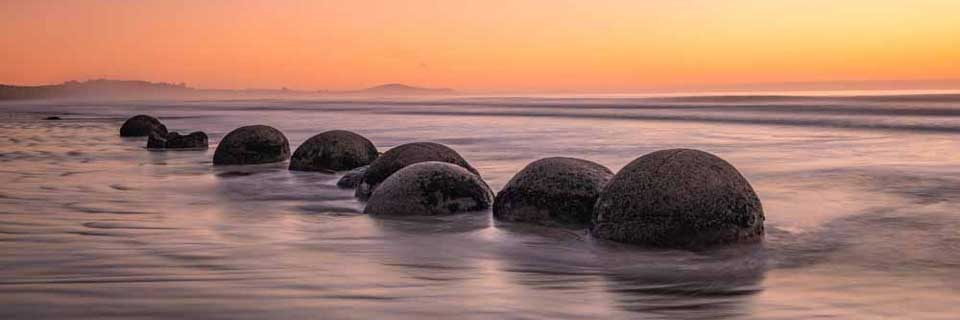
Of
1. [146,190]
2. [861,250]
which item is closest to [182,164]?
[146,190]

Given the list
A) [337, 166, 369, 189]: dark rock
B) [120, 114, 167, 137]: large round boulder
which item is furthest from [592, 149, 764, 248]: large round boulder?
[120, 114, 167, 137]: large round boulder

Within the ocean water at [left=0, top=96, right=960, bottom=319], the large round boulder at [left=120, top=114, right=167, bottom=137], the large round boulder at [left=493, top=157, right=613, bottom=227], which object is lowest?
the large round boulder at [left=120, top=114, right=167, bottom=137]

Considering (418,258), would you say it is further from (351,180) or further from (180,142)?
(180,142)

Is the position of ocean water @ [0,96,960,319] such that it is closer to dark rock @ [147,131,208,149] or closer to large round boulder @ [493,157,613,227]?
large round boulder @ [493,157,613,227]

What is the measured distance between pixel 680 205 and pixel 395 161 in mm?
4362

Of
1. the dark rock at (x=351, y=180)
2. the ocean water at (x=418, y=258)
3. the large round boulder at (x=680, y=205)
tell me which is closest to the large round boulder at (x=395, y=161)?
the ocean water at (x=418, y=258)

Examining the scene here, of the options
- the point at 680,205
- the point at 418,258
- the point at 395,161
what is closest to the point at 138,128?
the point at 395,161

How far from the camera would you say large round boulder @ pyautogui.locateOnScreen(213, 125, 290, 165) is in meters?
15.4

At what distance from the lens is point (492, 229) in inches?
324

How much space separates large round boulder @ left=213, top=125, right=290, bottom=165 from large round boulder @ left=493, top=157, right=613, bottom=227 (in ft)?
25.1

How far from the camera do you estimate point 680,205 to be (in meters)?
7.21

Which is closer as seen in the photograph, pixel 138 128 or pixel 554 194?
pixel 554 194

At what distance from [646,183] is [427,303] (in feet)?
8.76

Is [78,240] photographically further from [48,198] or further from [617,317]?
[617,317]
